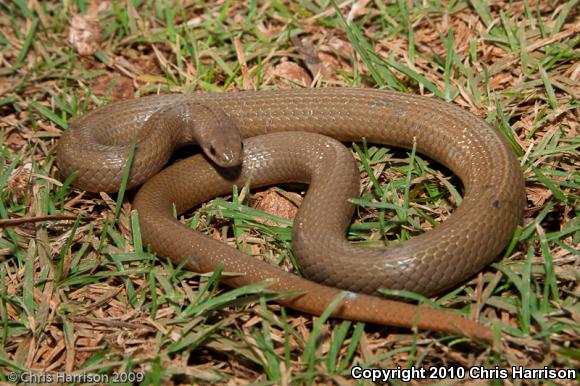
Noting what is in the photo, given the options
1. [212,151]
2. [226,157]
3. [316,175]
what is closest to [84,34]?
[212,151]

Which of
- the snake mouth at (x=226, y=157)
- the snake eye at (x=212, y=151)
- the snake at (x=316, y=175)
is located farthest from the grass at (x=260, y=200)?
the snake eye at (x=212, y=151)

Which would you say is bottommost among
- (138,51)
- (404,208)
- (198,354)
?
(198,354)

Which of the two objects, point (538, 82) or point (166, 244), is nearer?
point (166, 244)

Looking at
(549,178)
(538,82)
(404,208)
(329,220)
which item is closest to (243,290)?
(329,220)

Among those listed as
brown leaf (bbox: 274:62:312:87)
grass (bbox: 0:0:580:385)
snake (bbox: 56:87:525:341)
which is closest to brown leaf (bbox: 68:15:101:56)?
grass (bbox: 0:0:580:385)

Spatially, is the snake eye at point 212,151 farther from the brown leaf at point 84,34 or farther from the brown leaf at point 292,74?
the brown leaf at point 84,34

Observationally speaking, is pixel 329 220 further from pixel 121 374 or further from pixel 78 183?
pixel 78 183
